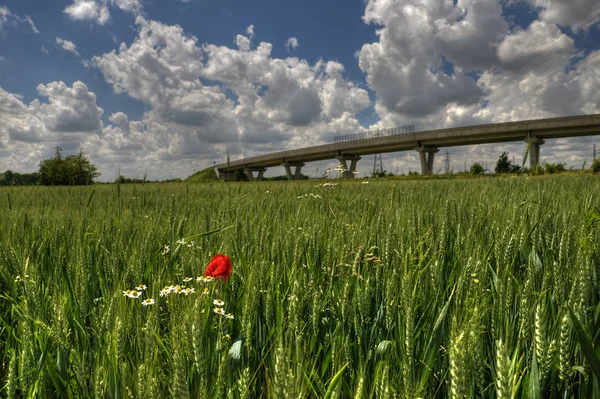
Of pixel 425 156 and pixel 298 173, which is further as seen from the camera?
pixel 298 173

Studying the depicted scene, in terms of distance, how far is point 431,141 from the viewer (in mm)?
54531

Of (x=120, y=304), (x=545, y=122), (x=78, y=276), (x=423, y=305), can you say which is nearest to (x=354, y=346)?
(x=423, y=305)

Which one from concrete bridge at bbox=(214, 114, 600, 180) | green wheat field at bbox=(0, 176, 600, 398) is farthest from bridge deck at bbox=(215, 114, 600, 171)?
green wheat field at bbox=(0, 176, 600, 398)

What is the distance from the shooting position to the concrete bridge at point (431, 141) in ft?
141

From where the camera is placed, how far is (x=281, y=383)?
0.63m

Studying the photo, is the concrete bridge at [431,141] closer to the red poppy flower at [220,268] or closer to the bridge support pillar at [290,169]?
the bridge support pillar at [290,169]

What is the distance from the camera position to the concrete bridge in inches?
1697

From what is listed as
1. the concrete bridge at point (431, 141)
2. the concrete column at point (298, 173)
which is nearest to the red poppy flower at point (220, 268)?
the concrete bridge at point (431, 141)

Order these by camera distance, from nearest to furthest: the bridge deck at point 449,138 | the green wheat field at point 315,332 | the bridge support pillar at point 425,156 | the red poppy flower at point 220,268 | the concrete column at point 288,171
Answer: the green wheat field at point 315,332, the red poppy flower at point 220,268, the bridge deck at point 449,138, the bridge support pillar at point 425,156, the concrete column at point 288,171

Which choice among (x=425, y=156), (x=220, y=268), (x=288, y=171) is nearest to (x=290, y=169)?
(x=288, y=171)

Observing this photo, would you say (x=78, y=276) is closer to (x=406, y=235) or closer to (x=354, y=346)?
(x=354, y=346)

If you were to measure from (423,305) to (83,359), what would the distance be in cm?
110

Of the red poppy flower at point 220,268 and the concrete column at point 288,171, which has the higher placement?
the concrete column at point 288,171

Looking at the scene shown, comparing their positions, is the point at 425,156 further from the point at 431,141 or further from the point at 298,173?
the point at 298,173
